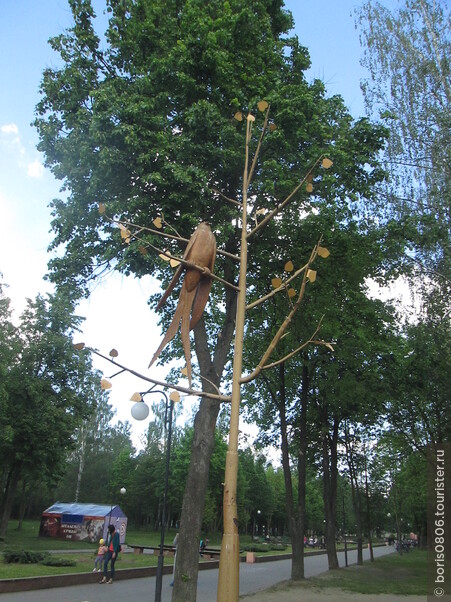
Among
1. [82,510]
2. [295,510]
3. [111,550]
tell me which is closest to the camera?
[111,550]

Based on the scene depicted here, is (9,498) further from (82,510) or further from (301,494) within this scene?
(301,494)

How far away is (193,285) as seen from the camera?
4.01 metres

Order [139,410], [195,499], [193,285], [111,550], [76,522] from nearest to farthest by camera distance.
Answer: [193,285]
[139,410]
[195,499]
[111,550]
[76,522]

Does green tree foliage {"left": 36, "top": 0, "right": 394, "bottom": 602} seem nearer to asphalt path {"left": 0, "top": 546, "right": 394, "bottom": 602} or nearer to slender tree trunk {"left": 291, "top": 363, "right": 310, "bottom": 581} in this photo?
asphalt path {"left": 0, "top": 546, "right": 394, "bottom": 602}

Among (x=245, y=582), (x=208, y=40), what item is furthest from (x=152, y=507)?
(x=208, y=40)

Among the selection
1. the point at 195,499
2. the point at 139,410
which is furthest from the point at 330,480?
the point at 139,410

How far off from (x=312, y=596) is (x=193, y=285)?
45.3ft

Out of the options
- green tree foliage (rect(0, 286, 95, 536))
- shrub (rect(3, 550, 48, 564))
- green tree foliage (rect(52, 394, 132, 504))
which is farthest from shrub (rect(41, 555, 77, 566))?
green tree foliage (rect(52, 394, 132, 504))

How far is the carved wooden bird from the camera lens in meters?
3.99

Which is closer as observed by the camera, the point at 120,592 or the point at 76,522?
the point at 120,592

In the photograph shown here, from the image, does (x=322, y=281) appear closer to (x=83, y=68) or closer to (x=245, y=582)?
(x=83, y=68)

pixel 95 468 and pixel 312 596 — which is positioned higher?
pixel 95 468

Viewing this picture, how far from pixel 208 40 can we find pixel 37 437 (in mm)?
26485

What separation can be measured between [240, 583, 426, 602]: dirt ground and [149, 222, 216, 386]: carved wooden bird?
12101 millimetres
